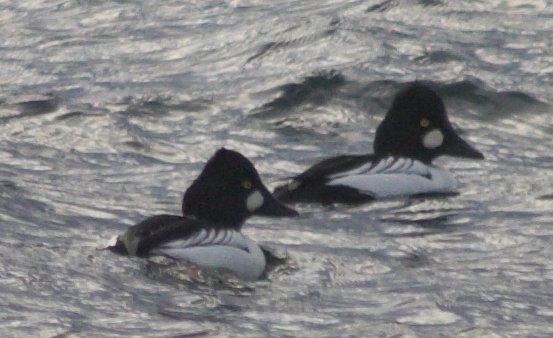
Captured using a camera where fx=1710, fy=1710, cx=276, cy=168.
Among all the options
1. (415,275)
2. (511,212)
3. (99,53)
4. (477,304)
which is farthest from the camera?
(99,53)

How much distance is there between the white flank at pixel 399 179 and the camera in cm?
1228

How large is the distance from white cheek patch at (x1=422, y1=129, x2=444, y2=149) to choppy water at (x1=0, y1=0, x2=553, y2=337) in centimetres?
35

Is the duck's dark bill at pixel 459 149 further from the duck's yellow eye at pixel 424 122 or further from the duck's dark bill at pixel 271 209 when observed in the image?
the duck's dark bill at pixel 271 209

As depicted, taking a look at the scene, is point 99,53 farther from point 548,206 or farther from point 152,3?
point 548,206

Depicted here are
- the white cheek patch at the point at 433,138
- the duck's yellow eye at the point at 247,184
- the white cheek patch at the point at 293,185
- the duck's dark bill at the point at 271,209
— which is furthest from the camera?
the white cheek patch at the point at 433,138

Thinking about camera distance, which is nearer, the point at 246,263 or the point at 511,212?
the point at 246,263

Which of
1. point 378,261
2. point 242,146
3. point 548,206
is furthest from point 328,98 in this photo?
point 378,261

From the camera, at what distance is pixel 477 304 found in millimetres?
9172

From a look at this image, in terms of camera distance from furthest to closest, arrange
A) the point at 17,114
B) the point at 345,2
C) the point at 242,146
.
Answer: the point at 345,2, the point at 17,114, the point at 242,146

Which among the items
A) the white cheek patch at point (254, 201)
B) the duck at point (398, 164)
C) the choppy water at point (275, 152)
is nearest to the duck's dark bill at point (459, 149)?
the duck at point (398, 164)

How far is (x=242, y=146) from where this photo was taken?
46.3 feet

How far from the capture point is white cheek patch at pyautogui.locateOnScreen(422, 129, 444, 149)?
13078 mm

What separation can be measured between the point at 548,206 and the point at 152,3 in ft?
30.0

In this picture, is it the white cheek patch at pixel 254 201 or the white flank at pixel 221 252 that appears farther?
the white cheek patch at pixel 254 201
